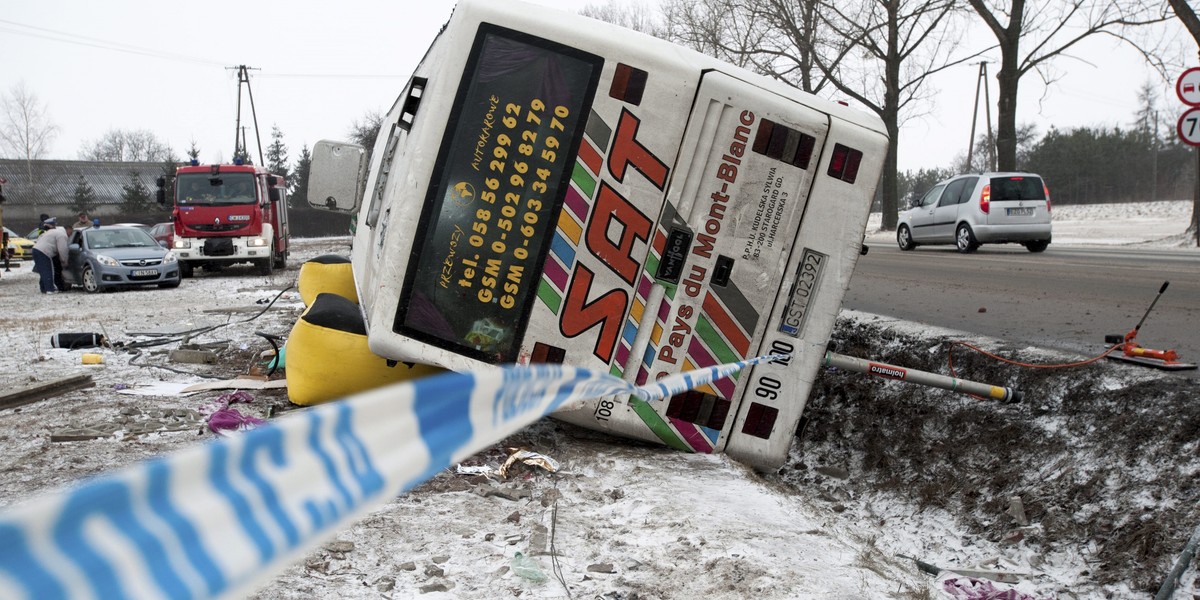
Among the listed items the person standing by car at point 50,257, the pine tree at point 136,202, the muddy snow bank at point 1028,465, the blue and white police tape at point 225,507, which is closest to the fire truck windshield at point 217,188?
the person standing by car at point 50,257

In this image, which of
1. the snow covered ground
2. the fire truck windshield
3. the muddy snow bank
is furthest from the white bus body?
the fire truck windshield

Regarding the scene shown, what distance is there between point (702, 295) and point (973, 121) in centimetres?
5325

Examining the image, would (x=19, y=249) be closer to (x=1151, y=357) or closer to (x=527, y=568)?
(x=527, y=568)

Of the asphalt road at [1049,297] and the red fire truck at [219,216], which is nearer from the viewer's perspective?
the asphalt road at [1049,297]

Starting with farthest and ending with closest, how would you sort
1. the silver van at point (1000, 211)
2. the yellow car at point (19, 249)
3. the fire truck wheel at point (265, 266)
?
the yellow car at point (19, 249), the fire truck wheel at point (265, 266), the silver van at point (1000, 211)

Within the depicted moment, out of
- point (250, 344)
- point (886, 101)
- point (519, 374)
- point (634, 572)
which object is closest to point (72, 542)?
point (519, 374)

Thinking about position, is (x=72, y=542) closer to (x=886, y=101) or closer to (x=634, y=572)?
(x=634, y=572)

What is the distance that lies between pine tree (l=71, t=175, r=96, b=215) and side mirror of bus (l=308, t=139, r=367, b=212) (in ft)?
220

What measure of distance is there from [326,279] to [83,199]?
6640 centimetres

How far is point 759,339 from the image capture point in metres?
4.53

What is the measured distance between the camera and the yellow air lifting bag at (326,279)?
8.48m

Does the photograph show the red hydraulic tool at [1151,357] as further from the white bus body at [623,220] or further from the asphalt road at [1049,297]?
the white bus body at [623,220]

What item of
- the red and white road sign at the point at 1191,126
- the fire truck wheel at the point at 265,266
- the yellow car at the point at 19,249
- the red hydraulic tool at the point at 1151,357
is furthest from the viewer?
the yellow car at the point at 19,249

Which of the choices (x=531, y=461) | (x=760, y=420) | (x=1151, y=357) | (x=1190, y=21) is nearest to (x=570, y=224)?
(x=531, y=461)
